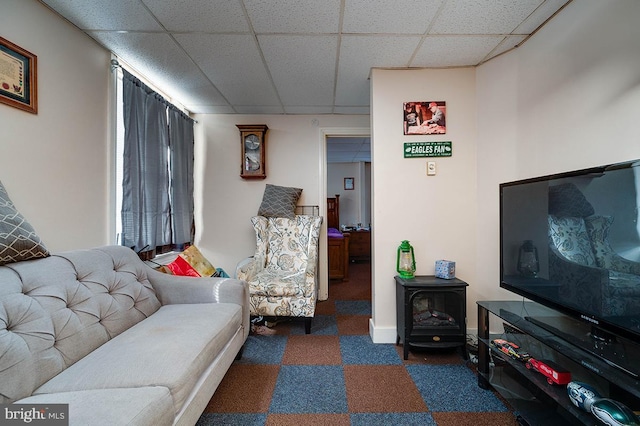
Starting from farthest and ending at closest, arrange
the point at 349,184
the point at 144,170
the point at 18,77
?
the point at 349,184, the point at 144,170, the point at 18,77

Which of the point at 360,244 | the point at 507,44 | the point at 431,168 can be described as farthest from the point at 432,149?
the point at 360,244

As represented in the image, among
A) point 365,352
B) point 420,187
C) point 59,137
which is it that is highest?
point 59,137

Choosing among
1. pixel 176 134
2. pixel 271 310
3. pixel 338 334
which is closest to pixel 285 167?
pixel 176 134

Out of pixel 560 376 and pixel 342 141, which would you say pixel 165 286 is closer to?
pixel 560 376

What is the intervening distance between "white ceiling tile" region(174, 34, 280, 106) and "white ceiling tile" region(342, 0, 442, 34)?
0.73 metres

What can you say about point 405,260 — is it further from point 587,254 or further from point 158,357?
point 158,357

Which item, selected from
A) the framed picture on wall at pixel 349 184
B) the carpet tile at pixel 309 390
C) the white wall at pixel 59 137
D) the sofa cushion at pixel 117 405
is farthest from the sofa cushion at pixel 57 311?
the framed picture on wall at pixel 349 184

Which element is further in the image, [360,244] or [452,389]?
[360,244]

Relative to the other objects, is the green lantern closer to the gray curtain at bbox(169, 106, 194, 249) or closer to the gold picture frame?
the gray curtain at bbox(169, 106, 194, 249)

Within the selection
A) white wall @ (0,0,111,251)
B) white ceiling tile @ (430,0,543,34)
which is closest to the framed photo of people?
white ceiling tile @ (430,0,543,34)

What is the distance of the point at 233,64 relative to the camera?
83.3 inches

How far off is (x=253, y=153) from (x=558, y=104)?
2835 mm

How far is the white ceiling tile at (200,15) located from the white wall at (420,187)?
1190 mm

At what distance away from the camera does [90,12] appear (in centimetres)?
156
